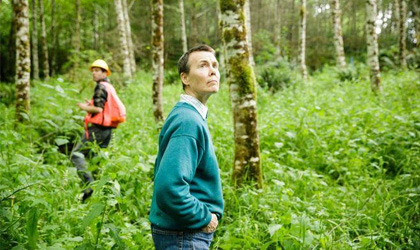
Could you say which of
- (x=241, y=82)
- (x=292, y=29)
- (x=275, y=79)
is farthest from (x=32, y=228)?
(x=292, y=29)

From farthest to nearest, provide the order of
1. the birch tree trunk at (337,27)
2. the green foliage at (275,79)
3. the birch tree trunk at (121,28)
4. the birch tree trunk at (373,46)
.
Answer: the birch tree trunk at (337,27), the birch tree trunk at (121,28), the green foliage at (275,79), the birch tree trunk at (373,46)

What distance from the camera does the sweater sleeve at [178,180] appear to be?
179 cm

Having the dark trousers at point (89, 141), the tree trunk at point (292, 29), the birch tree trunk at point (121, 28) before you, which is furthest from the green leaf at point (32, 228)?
the tree trunk at point (292, 29)

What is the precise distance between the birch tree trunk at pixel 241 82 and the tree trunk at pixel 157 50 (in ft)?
13.4

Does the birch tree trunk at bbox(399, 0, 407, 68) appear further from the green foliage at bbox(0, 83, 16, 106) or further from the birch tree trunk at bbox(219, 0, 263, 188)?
the green foliage at bbox(0, 83, 16, 106)

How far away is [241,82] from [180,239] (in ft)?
9.26

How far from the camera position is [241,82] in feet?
14.3

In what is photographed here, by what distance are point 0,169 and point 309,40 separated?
1266 inches

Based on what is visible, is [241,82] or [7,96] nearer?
[241,82]

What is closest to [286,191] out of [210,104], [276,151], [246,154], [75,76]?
[246,154]

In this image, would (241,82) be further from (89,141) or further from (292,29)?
(292,29)

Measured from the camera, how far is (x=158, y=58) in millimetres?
8328

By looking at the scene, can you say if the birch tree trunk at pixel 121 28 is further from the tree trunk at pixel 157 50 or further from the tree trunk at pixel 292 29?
the tree trunk at pixel 292 29

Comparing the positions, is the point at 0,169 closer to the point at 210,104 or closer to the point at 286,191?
the point at 286,191
